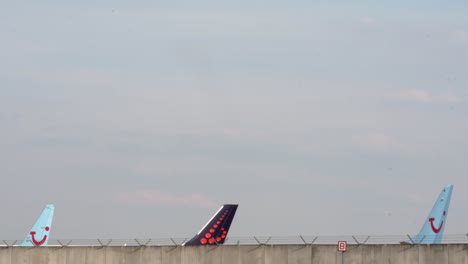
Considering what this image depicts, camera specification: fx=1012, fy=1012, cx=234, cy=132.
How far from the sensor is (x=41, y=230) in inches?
4828

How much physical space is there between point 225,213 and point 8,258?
76.6ft

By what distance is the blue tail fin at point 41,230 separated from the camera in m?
121

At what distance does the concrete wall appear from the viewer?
81875 millimetres

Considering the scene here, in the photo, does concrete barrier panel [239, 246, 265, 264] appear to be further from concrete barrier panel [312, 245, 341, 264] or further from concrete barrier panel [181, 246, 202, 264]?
concrete barrier panel [312, 245, 341, 264]

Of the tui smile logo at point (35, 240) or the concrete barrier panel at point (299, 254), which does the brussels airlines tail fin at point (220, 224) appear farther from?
the tui smile logo at point (35, 240)

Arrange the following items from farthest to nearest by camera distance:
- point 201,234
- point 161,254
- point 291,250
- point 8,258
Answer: point 201,234 → point 8,258 → point 161,254 → point 291,250

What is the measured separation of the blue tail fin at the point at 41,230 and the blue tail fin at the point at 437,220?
4567 cm

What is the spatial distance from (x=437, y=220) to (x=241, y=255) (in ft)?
77.5

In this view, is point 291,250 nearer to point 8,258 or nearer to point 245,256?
point 245,256

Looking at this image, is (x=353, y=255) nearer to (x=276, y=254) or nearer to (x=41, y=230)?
(x=276, y=254)

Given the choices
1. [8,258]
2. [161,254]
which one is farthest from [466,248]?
[8,258]

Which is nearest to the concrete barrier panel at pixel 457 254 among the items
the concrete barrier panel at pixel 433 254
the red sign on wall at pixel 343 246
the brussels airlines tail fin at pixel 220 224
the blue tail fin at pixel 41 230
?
the concrete barrier panel at pixel 433 254

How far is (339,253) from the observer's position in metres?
84.9

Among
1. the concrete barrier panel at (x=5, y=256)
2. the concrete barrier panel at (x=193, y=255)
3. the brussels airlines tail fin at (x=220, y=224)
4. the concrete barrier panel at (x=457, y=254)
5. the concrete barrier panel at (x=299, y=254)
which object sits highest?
the brussels airlines tail fin at (x=220, y=224)
